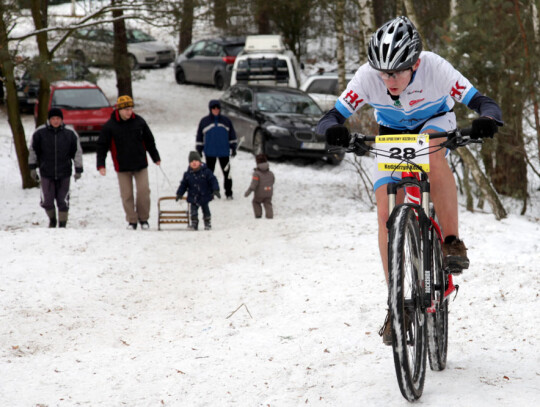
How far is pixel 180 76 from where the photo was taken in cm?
3200

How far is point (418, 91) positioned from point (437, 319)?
137 cm

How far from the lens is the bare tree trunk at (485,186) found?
34.5ft

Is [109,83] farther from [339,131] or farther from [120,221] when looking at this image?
[339,131]

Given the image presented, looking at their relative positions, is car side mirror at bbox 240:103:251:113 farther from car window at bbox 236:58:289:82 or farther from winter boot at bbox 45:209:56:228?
winter boot at bbox 45:209:56:228

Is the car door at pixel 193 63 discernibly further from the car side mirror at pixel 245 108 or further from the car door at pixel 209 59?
the car side mirror at pixel 245 108

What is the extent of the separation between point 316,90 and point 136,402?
737 inches

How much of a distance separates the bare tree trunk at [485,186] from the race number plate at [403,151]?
6.45 m

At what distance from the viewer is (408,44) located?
13.4ft

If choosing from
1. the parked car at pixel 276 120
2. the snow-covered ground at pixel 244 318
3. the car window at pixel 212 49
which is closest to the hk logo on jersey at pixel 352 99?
the snow-covered ground at pixel 244 318

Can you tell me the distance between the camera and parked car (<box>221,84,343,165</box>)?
58.6 ft

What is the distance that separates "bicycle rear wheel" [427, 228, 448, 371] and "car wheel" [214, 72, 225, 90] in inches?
1029

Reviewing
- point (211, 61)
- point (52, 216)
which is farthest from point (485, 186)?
point (211, 61)

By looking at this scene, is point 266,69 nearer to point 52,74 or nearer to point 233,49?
point 233,49

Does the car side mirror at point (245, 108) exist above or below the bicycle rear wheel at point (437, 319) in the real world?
below
